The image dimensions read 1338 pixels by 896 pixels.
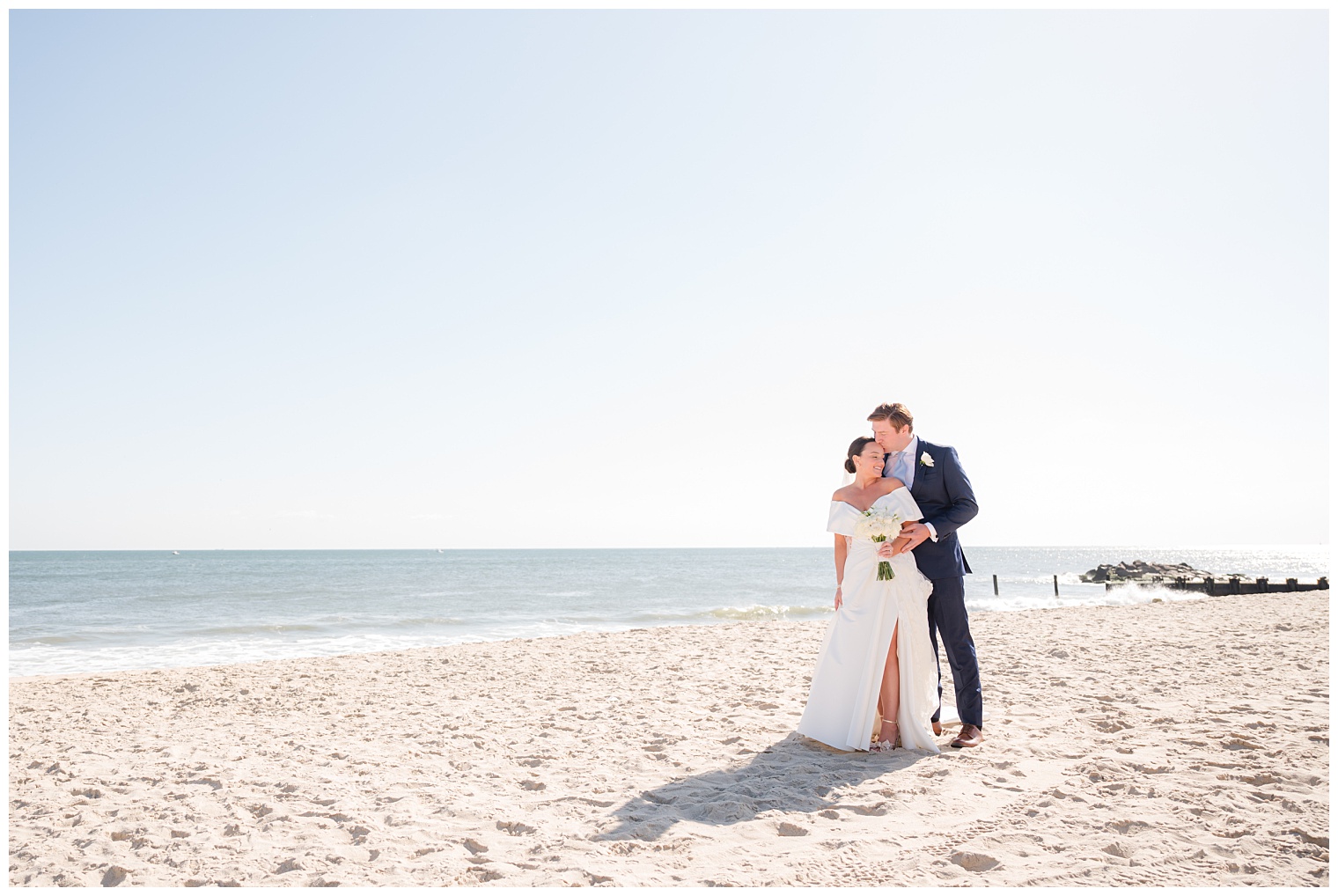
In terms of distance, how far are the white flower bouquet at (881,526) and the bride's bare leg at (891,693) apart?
1.32 feet

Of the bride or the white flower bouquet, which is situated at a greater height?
the white flower bouquet

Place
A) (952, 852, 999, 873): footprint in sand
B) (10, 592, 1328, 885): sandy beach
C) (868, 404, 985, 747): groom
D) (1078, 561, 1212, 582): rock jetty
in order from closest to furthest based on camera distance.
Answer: (952, 852, 999, 873): footprint in sand
(10, 592, 1328, 885): sandy beach
(868, 404, 985, 747): groom
(1078, 561, 1212, 582): rock jetty

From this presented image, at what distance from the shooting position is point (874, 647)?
484cm

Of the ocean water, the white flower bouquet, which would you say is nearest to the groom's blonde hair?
the white flower bouquet

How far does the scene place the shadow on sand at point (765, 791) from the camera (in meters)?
3.71

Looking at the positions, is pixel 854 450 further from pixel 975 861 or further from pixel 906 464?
pixel 975 861

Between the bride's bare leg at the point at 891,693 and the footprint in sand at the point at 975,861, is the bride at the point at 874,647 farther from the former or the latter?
the footprint in sand at the point at 975,861

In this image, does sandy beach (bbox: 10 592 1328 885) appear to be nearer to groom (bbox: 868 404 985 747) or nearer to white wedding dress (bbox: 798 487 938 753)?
white wedding dress (bbox: 798 487 938 753)

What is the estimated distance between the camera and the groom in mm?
4871

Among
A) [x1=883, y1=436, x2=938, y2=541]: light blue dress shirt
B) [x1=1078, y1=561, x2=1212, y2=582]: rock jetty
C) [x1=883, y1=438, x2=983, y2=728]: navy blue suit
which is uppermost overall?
[x1=883, y1=436, x2=938, y2=541]: light blue dress shirt

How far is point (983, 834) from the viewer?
3.37 metres

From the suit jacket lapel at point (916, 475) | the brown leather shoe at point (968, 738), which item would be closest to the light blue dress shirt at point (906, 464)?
the suit jacket lapel at point (916, 475)

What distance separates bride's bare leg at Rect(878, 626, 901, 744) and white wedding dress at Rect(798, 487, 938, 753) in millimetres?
39

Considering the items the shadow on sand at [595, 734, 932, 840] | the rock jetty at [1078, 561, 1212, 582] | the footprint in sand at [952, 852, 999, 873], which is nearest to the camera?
the footprint in sand at [952, 852, 999, 873]
